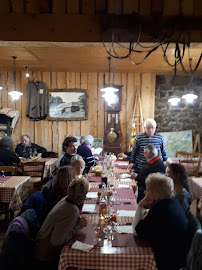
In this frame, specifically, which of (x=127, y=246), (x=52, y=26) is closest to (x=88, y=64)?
(x=52, y=26)

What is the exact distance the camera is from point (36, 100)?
7.31m

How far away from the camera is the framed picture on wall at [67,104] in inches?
287

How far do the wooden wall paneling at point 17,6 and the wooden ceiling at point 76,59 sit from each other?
5.13ft

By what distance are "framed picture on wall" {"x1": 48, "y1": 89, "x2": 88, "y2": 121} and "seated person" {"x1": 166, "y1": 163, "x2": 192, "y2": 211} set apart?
452 centimetres

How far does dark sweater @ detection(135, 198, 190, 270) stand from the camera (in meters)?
2.07

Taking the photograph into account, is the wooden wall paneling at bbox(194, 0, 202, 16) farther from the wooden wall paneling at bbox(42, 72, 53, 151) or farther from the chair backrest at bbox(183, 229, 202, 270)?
the wooden wall paneling at bbox(42, 72, 53, 151)

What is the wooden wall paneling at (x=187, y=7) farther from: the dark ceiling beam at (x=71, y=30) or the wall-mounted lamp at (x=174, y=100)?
the wall-mounted lamp at (x=174, y=100)

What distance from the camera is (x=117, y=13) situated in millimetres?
2807

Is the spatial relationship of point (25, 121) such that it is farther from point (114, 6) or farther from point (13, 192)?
point (114, 6)

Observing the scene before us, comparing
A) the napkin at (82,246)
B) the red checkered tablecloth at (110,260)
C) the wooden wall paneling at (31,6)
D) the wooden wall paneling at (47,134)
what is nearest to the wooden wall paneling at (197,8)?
the wooden wall paneling at (31,6)

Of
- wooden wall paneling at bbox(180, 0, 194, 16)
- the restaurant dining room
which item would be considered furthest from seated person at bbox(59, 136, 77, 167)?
wooden wall paneling at bbox(180, 0, 194, 16)

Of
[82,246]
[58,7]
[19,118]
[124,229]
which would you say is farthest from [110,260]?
[19,118]

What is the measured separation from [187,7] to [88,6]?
3.51 feet

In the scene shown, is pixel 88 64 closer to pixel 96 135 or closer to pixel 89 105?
pixel 89 105
